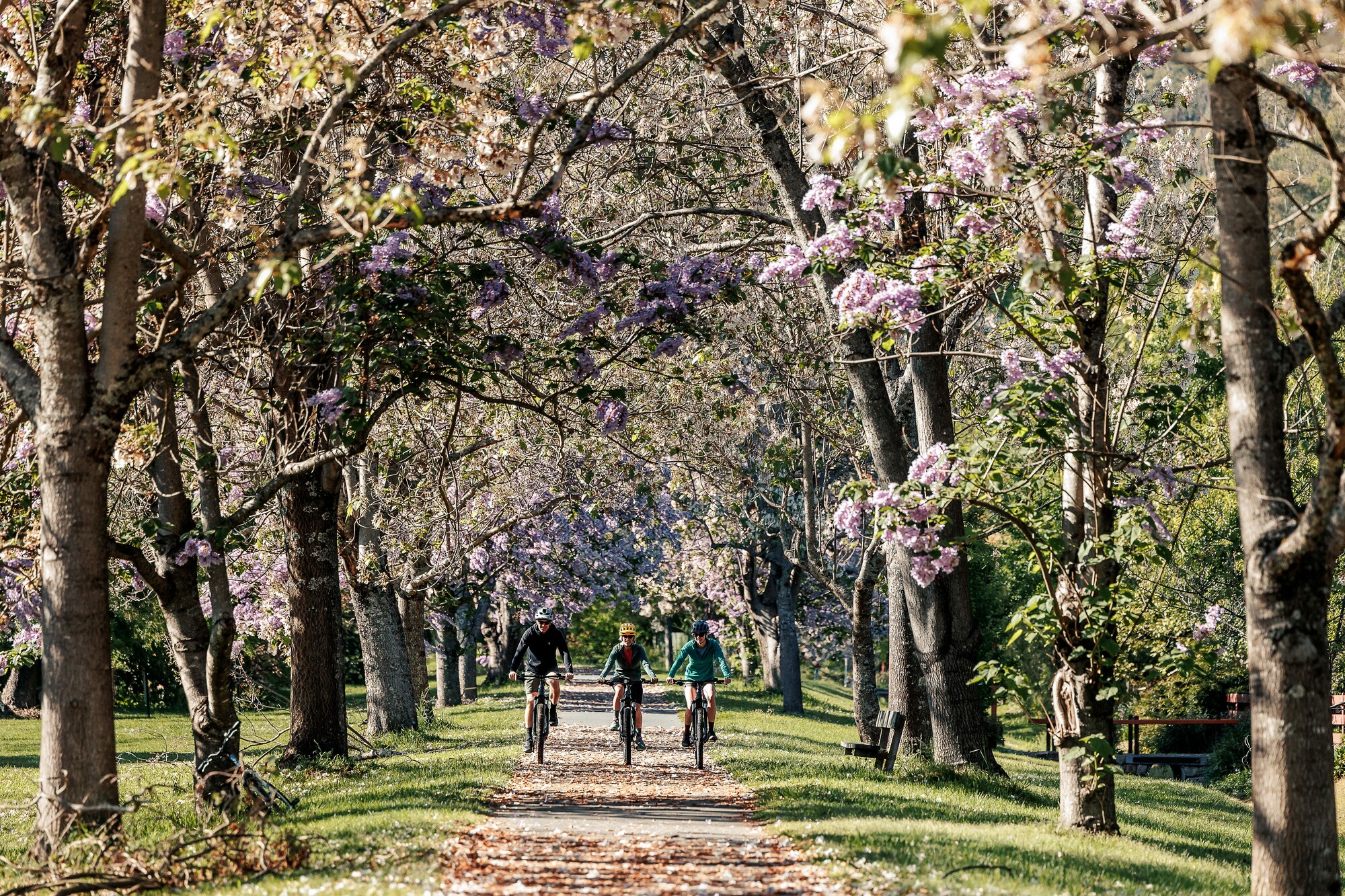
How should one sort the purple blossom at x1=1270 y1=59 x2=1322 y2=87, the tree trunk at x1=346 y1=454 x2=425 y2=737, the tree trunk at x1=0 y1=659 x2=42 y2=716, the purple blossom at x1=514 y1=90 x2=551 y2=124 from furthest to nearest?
1. the tree trunk at x1=0 y1=659 x2=42 y2=716
2. the tree trunk at x1=346 y1=454 x2=425 y2=737
3. the purple blossom at x1=514 y1=90 x2=551 y2=124
4. the purple blossom at x1=1270 y1=59 x2=1322 y2=87

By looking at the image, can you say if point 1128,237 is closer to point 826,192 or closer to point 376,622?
point 826,192

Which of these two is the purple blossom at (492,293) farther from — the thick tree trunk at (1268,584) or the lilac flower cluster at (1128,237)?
the thick tree trunk at (1268,584)

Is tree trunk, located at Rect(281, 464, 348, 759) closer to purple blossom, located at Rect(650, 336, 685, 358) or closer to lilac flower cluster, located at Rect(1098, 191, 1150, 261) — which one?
purple blossom, located at Rect(650, 336, 685, 358)

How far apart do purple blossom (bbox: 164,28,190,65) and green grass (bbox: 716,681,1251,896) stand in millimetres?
8348

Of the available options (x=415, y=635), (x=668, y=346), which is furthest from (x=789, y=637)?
(x=668, y=346)

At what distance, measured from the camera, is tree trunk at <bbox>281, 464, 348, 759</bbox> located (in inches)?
608

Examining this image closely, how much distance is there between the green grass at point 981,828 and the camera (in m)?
8.64

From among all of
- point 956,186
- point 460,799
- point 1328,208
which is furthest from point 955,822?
point 1328,208

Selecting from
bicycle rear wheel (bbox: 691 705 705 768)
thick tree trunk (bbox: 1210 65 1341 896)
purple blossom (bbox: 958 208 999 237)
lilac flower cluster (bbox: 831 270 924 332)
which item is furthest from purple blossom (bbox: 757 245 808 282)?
bicycle rear wheel (bbox: 691 705 705 768)

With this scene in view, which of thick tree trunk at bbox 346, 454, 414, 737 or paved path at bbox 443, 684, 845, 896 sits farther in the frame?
thick tree trunk at bbox 346, 454, 414, 737

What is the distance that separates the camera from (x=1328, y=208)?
22.0ft

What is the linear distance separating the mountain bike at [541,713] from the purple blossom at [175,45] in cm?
891

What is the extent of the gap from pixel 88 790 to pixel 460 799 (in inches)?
170

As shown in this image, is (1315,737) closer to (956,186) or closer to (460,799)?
(956,186)
